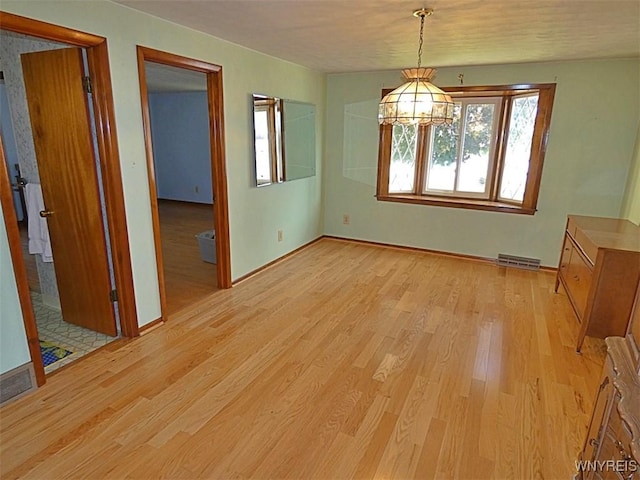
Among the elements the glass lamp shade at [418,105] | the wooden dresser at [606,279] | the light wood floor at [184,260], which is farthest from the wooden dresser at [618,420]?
the light wood floor at [184,260]

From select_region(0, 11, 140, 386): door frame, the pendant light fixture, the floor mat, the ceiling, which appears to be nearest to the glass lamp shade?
the pendant light fixture

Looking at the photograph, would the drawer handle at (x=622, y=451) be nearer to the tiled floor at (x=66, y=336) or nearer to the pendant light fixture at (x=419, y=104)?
the pendant light fixture at (x=419, y=104)

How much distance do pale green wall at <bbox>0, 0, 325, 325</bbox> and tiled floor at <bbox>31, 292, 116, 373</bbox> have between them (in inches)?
13.2

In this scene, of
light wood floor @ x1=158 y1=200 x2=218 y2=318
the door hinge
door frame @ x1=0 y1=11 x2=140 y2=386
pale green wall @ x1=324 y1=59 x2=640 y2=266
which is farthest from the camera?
pale green wall @ x1=324 y1=59 x2=640 y2=266

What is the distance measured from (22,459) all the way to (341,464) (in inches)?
57.1

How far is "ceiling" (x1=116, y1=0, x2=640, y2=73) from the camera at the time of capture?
223 centimetres

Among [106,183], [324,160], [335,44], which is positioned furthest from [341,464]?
[324,160]

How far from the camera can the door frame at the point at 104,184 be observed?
197cm

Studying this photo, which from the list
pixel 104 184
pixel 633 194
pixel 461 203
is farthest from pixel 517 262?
pixel 104 184

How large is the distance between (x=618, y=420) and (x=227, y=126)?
3211 millimetres

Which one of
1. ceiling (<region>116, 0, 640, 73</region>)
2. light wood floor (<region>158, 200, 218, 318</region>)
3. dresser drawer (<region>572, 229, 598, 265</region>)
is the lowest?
light wood floor (<region>158, 200, 218, 318</region>)

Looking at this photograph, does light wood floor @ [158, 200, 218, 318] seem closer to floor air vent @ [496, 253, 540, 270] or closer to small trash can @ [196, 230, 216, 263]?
small trash can @ [196, 230, 216, 263]

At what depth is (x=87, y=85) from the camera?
92.4 inches

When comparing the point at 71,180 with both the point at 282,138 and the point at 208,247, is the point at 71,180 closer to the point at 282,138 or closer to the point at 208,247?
the point at 208,247
